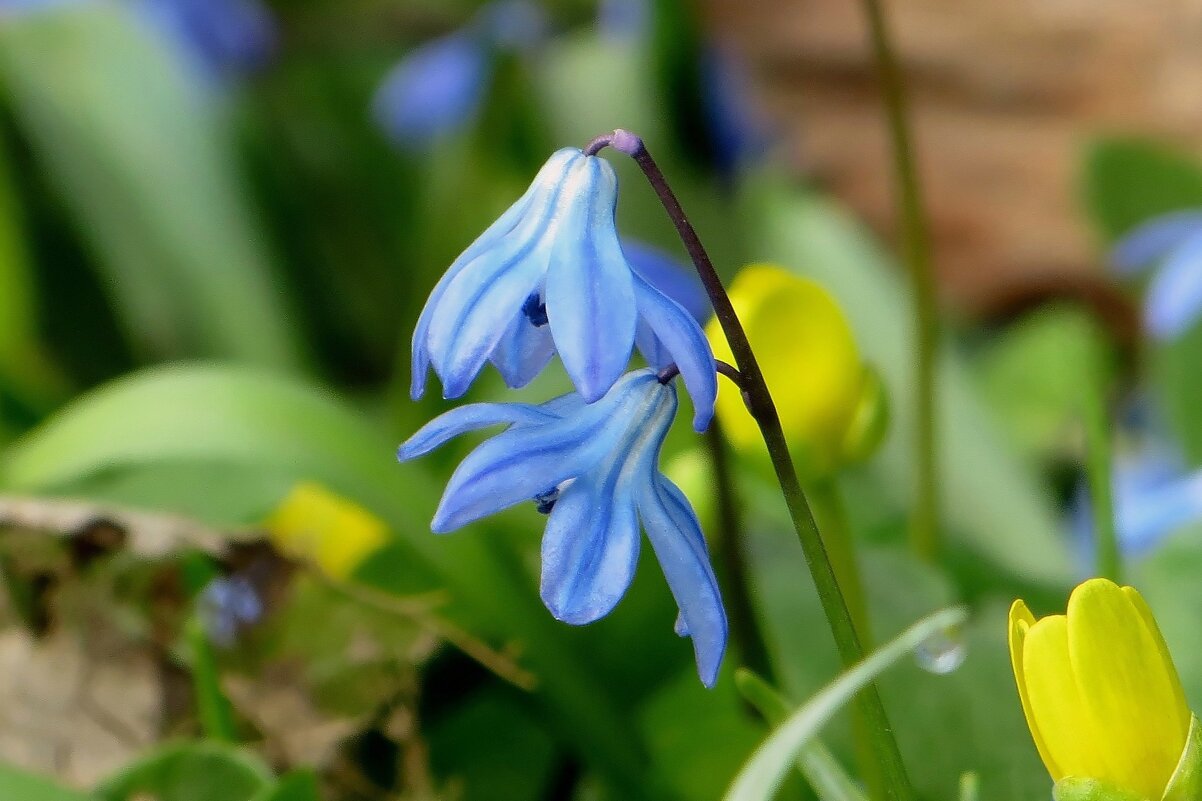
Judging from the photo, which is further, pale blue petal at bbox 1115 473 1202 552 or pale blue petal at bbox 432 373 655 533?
pale blue petal at bbox 1115 473 1202 552

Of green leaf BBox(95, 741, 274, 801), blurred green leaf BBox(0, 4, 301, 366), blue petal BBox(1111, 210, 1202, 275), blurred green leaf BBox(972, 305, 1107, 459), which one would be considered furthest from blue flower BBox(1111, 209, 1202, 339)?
blurred green leaf BBox(0, 4, 301, 366)

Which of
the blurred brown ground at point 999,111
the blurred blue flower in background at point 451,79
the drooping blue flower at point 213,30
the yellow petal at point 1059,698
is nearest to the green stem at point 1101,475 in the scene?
the yellow petal at point 1059,698

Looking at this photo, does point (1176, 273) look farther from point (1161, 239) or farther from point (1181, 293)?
point (1161, 239)

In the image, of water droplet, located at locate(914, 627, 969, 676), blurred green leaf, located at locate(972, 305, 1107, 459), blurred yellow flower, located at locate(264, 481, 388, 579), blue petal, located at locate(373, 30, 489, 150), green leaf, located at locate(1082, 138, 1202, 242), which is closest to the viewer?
water droplet, located at locate(914, 627, 969, 676)

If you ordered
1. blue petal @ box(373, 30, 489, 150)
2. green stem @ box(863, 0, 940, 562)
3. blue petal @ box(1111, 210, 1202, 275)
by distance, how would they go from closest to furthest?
1. green stem @ box(863, 0, 940, 562)
2. blue petal @ box(1111, 210, 1202, 275)
3. blue petal @ box(373, 30, 489, 150)

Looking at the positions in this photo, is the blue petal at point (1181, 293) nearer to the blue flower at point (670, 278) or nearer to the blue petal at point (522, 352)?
the blue flower at point (670, 278)

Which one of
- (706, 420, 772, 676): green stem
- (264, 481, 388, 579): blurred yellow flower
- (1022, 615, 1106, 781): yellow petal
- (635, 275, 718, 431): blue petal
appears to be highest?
(635, 275, 718, 431): blue petal

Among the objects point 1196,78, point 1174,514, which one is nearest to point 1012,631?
point 1174,514

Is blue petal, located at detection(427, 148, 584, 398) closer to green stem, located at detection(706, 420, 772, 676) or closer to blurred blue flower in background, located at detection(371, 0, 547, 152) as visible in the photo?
green stem, located at detection(706, 420, 772, 676)

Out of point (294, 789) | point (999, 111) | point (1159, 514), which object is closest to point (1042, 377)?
point (999, 111)
